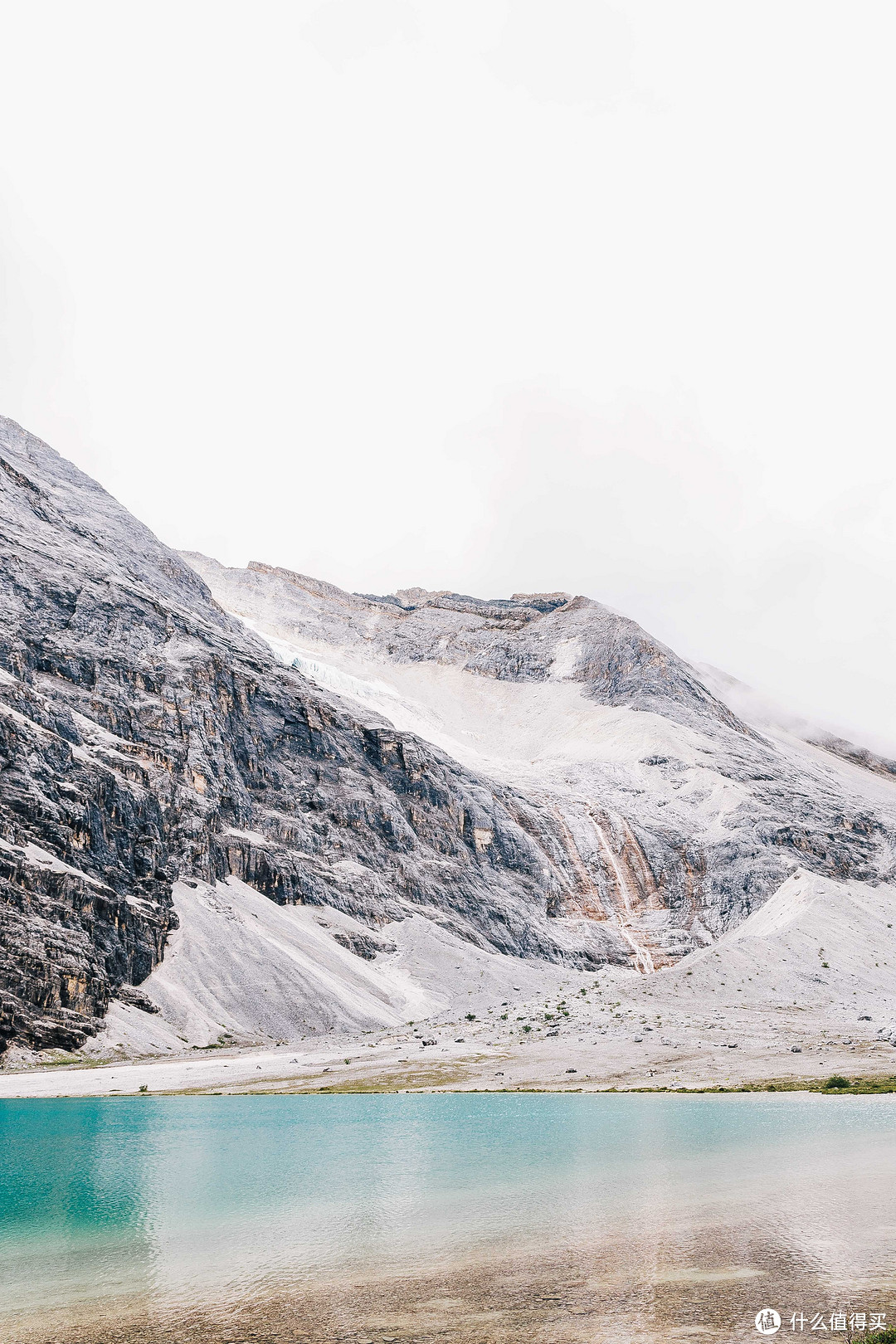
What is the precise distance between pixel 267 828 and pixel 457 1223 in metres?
102

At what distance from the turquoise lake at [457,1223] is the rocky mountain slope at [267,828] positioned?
155 feet

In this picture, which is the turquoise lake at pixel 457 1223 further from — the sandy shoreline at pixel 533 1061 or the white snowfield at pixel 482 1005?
the white snowfield at pixel 482 1005

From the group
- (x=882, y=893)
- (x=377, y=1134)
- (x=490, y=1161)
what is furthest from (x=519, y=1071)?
(x=882, y=893)

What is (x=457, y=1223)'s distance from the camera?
2102cm

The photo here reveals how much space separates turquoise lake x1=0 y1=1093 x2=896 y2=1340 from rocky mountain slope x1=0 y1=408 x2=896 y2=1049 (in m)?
47.2

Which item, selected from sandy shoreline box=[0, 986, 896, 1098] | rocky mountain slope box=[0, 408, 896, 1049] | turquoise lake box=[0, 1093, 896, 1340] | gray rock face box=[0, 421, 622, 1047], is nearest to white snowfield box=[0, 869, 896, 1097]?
sandy shoreline box=[0, 986, 896, 1098]

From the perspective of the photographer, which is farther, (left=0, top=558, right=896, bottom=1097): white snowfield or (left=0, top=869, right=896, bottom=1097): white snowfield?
(left=0, top=558, right=896, bottom=1097): white snowfield

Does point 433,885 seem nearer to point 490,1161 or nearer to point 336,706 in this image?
point 336,706

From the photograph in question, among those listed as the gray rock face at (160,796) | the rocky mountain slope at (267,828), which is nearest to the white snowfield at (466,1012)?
the rocky mountain slope at (267,828)

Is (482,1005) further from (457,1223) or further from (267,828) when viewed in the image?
(457,1223)

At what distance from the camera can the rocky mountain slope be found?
84500mm

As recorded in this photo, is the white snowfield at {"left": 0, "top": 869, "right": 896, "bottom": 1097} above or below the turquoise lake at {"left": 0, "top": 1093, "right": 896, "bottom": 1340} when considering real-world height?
below

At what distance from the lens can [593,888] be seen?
14925 centimetres

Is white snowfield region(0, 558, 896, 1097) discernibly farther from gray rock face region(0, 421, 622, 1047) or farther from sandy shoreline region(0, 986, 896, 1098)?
gray rock face region(0, 421, 622, 1047)
